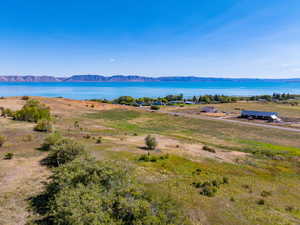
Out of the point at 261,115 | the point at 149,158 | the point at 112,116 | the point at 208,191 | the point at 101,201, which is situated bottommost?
the point at 112,116

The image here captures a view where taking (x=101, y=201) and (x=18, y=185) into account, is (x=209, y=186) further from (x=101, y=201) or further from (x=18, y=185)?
(x=18, y=185)

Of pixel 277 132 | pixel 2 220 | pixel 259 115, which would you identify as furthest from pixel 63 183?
pixel 259 115

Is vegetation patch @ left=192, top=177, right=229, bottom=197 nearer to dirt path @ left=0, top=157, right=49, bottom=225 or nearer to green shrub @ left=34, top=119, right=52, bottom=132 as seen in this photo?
dirt path @ left=0, top=157, right=49, bottom=225

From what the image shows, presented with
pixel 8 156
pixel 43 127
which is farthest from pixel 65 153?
pixel 43 127

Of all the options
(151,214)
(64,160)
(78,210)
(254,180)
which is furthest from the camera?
(254,180)

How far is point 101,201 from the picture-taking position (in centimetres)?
827

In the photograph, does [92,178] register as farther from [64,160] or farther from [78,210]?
[64,160]

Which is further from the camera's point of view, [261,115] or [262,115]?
[261,115]

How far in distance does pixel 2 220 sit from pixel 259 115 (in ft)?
221

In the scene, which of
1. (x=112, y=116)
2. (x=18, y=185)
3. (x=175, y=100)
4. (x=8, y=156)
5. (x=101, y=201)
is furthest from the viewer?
(x=175, y=100)

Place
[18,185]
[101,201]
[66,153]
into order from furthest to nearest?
[66,153] < [18,185] < [101,201]

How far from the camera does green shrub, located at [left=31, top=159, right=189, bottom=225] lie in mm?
7435

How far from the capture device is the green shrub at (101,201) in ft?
24.4

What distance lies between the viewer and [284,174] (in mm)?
19828
